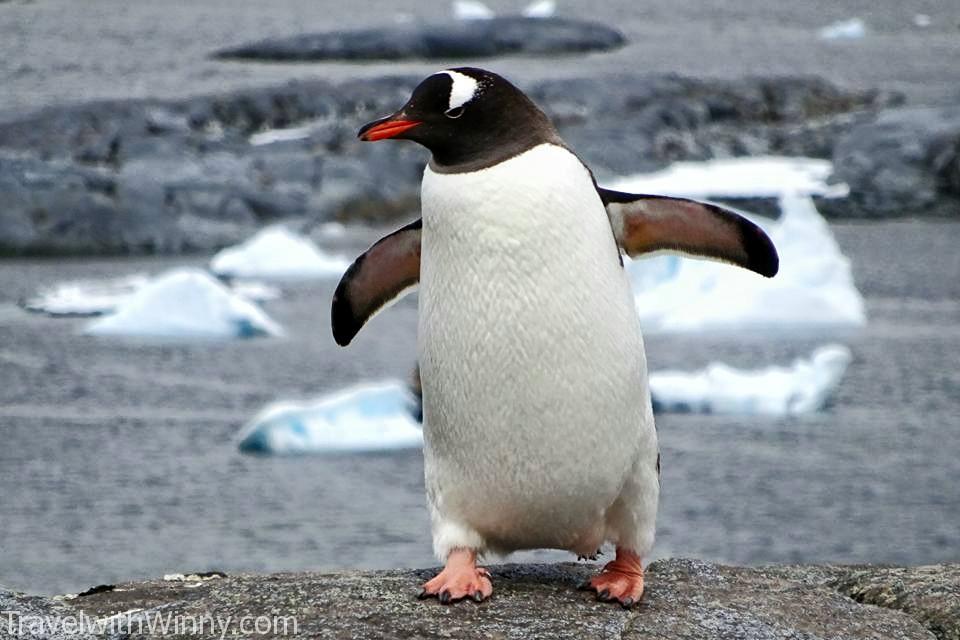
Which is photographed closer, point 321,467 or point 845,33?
point 321,467

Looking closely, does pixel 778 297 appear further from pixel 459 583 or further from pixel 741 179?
pixel 459 583

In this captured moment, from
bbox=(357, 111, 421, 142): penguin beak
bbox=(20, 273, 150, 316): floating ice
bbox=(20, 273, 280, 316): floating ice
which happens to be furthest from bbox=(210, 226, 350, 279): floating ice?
bbox=(357, 111, 421, 142): penguin beak

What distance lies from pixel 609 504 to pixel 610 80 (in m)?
20.0

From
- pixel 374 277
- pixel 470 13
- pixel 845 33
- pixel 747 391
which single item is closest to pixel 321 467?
pixel 747 391

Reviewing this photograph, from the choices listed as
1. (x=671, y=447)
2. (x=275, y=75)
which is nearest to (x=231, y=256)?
(x=671, y=447)

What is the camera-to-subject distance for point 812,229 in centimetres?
1079

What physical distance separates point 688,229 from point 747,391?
6271mm

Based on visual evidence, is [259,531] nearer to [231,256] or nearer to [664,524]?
[664,524]

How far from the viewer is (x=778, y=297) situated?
11.2 metres

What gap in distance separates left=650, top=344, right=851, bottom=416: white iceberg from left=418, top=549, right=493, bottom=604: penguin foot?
20.3 feet

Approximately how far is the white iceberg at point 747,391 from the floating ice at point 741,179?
21.2ft

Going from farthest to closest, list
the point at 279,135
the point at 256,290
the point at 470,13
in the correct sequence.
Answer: the point at 470,13
the point at 279,135
the point at 256,290

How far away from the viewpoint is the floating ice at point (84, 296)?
11742 millimetres

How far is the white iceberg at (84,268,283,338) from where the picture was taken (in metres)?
10.5
